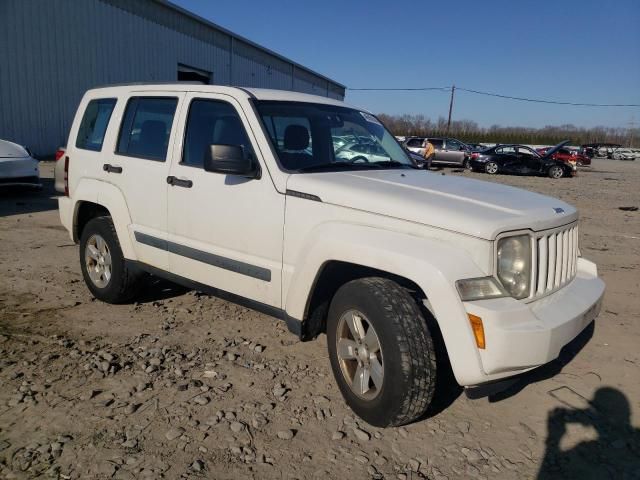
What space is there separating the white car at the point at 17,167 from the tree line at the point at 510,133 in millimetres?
53892

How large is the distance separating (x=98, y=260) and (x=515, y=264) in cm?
375

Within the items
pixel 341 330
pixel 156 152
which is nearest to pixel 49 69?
pixel 156 152

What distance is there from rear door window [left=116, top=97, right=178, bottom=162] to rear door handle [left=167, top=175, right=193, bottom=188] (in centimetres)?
24

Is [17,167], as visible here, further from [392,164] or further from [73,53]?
[73,53]

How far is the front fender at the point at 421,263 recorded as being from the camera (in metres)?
2.56

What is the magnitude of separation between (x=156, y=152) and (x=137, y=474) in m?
2.56

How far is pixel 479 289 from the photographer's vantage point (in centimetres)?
262

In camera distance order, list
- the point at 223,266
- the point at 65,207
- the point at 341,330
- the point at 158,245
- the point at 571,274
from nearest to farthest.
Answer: the point at 341,330, the point at 571,274, the point at 223,266, the point at 158,245, the point at 65,207

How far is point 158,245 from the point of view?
166 inches

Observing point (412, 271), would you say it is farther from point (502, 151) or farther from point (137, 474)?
point (502, 151)

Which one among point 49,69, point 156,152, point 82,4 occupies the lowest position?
point 156,152

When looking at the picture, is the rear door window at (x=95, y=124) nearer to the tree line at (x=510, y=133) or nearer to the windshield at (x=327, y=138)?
the windshield at (x=327, y=138)

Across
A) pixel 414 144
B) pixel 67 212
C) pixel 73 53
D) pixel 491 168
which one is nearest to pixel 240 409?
pixel 67 212

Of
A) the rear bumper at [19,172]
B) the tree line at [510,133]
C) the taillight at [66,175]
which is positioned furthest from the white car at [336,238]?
the tree line at [510,133]
